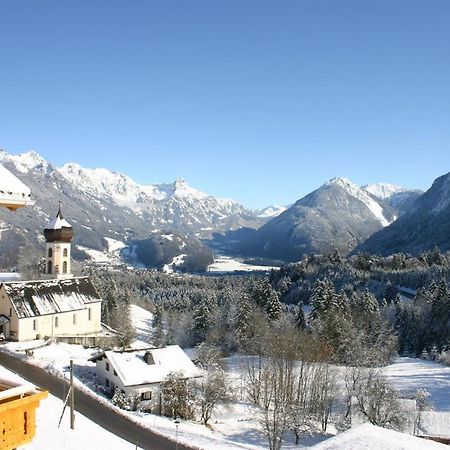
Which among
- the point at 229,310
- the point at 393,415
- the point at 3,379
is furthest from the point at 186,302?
the point at 3,379

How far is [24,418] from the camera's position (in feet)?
22.2

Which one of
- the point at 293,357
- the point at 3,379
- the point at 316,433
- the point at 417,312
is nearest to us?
the point at 3,379

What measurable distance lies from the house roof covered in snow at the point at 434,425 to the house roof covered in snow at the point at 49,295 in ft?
122

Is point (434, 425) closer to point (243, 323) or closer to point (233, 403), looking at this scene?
point (233, 403)

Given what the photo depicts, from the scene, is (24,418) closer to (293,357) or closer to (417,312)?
(293,357)

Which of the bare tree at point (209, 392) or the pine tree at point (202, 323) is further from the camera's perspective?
the pine tree at point (202, 323)

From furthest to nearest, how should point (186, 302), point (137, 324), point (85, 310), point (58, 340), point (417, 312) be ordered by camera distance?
point (186, 302), point (137, 324), point (417, 312), point (85, 310), point (58, 340)

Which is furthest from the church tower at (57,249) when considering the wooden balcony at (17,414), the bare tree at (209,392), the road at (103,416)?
the wooden balcony at (17,414)

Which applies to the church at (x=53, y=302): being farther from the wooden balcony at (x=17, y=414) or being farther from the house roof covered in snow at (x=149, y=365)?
the wooden balcony at (x=17, y=414)

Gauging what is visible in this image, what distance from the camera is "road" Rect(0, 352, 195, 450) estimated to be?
33375mm

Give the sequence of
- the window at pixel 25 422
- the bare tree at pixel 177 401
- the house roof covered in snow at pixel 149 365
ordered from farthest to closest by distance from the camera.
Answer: the house roof covered in snow at pixel 149 365 → the bare tree at pixel 177 401 → the window at pixel 25 422

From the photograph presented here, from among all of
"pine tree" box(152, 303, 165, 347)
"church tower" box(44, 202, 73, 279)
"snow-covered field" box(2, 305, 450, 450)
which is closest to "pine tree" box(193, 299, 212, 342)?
"pine tree" box(152, 303, 165, 347)

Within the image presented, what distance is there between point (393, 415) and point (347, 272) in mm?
97008

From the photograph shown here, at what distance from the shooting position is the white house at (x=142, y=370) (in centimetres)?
4403
